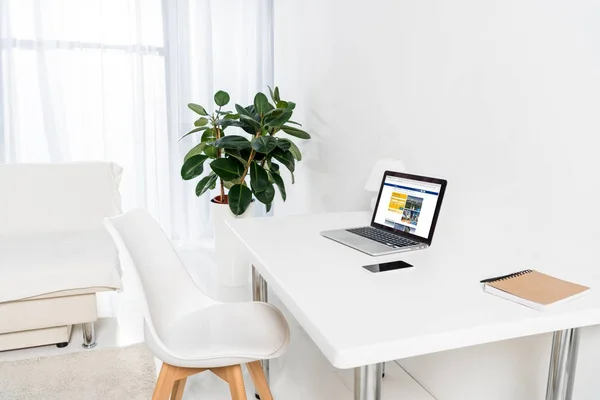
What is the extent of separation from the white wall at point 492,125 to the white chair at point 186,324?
2.06ft

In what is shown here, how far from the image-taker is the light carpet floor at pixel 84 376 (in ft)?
6.17

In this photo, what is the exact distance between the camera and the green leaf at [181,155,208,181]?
2916 millimetres

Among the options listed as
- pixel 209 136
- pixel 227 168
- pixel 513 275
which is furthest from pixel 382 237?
pixel 209 136

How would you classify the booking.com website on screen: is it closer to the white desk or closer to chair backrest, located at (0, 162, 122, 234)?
the white desk

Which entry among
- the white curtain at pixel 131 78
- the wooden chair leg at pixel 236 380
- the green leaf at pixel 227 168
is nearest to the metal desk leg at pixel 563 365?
the wooden chair leg at pixel 236 380

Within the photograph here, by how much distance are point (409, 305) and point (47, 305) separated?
178 centimetres

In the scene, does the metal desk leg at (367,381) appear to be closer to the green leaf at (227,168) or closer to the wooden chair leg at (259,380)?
the wooden chair leg at (259,380)

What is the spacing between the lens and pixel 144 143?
3.84 meters

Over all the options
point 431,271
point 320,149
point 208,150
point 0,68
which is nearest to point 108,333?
point 208,150

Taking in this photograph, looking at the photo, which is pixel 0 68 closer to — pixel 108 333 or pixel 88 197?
pixel 88 197

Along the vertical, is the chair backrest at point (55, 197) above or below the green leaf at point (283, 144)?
below

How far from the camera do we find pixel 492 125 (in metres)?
1.58

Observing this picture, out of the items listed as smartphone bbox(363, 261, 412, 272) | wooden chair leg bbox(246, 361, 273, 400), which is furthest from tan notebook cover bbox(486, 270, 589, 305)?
wooden chair leg bbox(246, 361, 273, 400)

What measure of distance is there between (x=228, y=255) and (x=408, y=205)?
1.73 m
